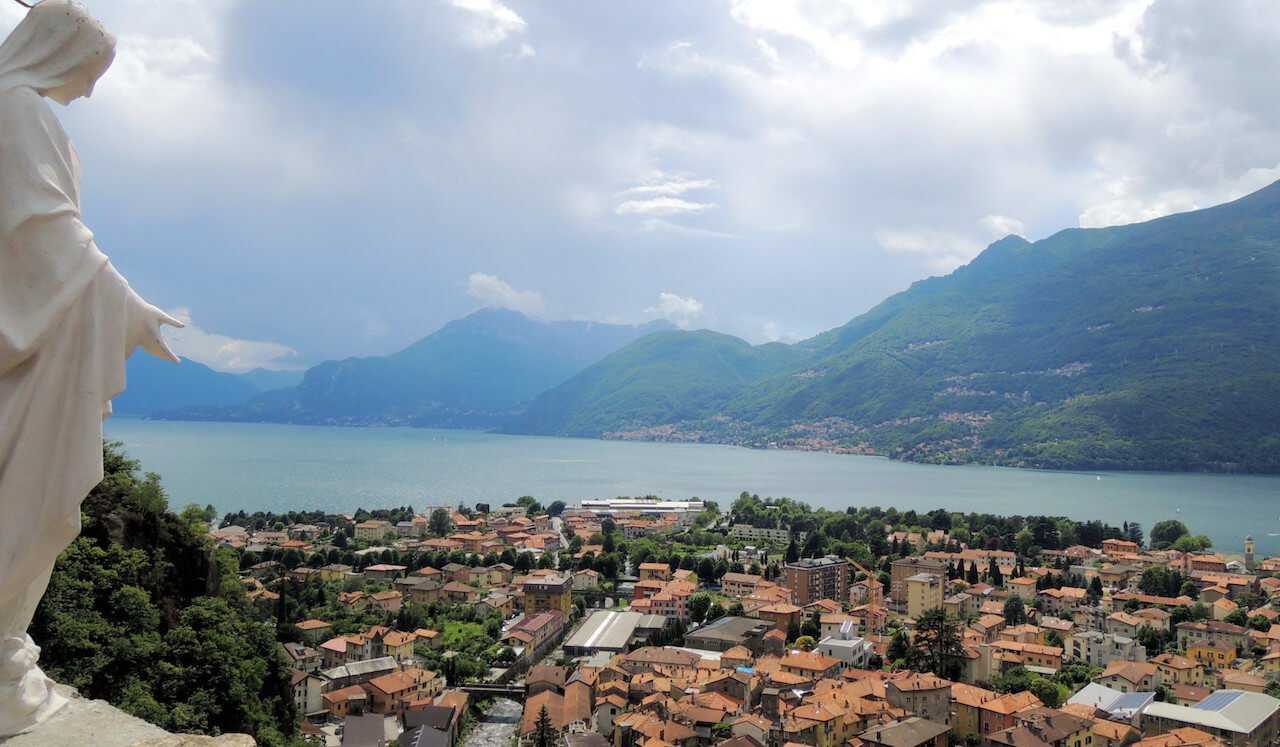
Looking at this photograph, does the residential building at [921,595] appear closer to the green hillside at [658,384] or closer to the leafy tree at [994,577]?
the leafy tree at [994,577]

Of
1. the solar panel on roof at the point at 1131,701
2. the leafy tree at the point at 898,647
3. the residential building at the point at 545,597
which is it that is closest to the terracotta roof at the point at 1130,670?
the solar panel on roof at the point at 1131,701

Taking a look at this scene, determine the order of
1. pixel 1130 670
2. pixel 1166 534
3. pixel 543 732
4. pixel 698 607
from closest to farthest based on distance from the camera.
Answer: pixel 543 732, pixel 1130 670, pixel 698 607, pixel 1166 534

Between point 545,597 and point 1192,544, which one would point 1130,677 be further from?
point 1192,544

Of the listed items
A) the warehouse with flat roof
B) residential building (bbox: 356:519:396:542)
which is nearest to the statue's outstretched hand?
the warehouse with flat roof

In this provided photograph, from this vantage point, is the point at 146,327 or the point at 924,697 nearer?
the point at 146,327

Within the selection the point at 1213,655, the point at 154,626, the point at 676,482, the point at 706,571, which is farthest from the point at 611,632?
the point at 676,482

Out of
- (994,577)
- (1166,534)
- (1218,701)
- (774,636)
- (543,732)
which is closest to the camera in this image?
(543,732)

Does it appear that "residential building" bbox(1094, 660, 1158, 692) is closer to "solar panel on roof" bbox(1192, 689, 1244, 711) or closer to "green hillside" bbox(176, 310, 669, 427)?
"solar panel on roof" bbox(1192, 689, 1244, 711)
